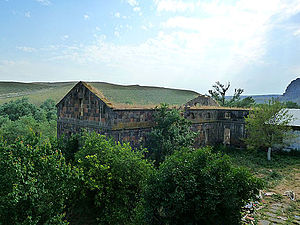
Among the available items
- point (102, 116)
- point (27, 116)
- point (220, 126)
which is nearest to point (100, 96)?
point (102, 116)

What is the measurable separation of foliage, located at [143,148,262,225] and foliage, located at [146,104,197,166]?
712 cm

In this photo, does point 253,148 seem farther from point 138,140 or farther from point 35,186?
point 35,186

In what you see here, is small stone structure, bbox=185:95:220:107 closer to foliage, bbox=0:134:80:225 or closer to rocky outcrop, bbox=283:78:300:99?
foliage, bbox=0:134:80:225

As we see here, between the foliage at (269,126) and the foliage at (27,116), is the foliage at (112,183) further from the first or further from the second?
the foliage at (27,116)

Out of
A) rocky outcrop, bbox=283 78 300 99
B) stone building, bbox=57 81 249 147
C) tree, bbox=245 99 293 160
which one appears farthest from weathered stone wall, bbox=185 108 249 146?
rocky outcrop, bbox=283 78 300 99

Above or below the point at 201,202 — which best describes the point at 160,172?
above

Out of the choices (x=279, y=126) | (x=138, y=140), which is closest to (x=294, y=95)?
(x=279, y=126)

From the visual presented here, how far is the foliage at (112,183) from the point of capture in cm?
792

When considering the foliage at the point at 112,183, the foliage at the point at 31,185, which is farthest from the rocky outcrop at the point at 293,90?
the foliage at the point at 31,185

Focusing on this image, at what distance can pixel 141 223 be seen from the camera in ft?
23.8

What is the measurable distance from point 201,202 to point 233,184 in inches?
37.6

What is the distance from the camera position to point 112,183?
8.16m

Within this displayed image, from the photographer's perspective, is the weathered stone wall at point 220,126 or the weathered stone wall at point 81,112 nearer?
the weathered stone wall at point 81,112

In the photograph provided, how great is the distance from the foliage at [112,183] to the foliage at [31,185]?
3.98ft
